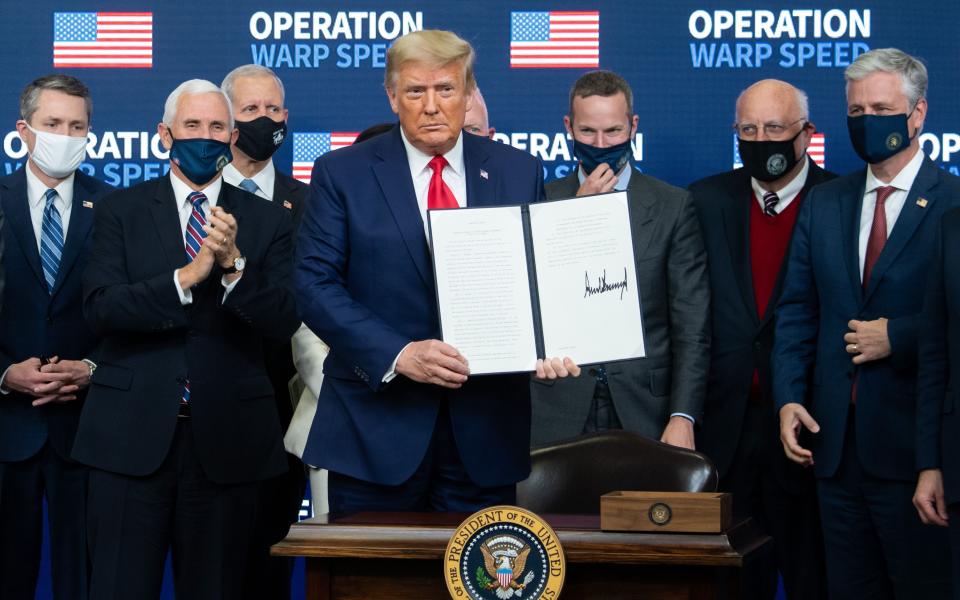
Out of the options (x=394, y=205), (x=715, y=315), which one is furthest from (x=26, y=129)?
(x=715, y=315)

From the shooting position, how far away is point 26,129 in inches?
165

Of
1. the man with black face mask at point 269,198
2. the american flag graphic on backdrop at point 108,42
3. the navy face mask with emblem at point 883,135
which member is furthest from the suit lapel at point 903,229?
the american flag graphic on backdrop at point 108,42

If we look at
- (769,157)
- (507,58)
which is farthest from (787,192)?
(507,58)

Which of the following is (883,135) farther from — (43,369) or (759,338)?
(43,369)

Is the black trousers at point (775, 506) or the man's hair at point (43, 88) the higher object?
the man's hair at point (43, 88)

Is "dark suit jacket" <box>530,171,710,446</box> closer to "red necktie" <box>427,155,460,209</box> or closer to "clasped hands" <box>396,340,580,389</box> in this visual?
"red necktie" <box>427,155,460,209</box>

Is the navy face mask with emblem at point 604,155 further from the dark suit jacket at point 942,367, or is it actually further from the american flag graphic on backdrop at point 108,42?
the american flag graphic on backdrop at point 108,42

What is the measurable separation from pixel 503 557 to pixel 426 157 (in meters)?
1.01

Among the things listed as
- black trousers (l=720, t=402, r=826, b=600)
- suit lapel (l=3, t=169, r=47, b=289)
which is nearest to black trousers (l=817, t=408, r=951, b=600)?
black trousers (l=720, t=402, r=826, b=600)

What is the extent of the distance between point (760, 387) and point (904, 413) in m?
0.56

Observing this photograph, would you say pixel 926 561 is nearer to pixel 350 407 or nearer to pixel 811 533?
pixel 811 533

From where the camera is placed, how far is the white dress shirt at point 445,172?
111 inches

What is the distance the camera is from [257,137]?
440cm

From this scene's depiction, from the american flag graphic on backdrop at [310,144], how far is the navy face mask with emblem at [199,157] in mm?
1424
